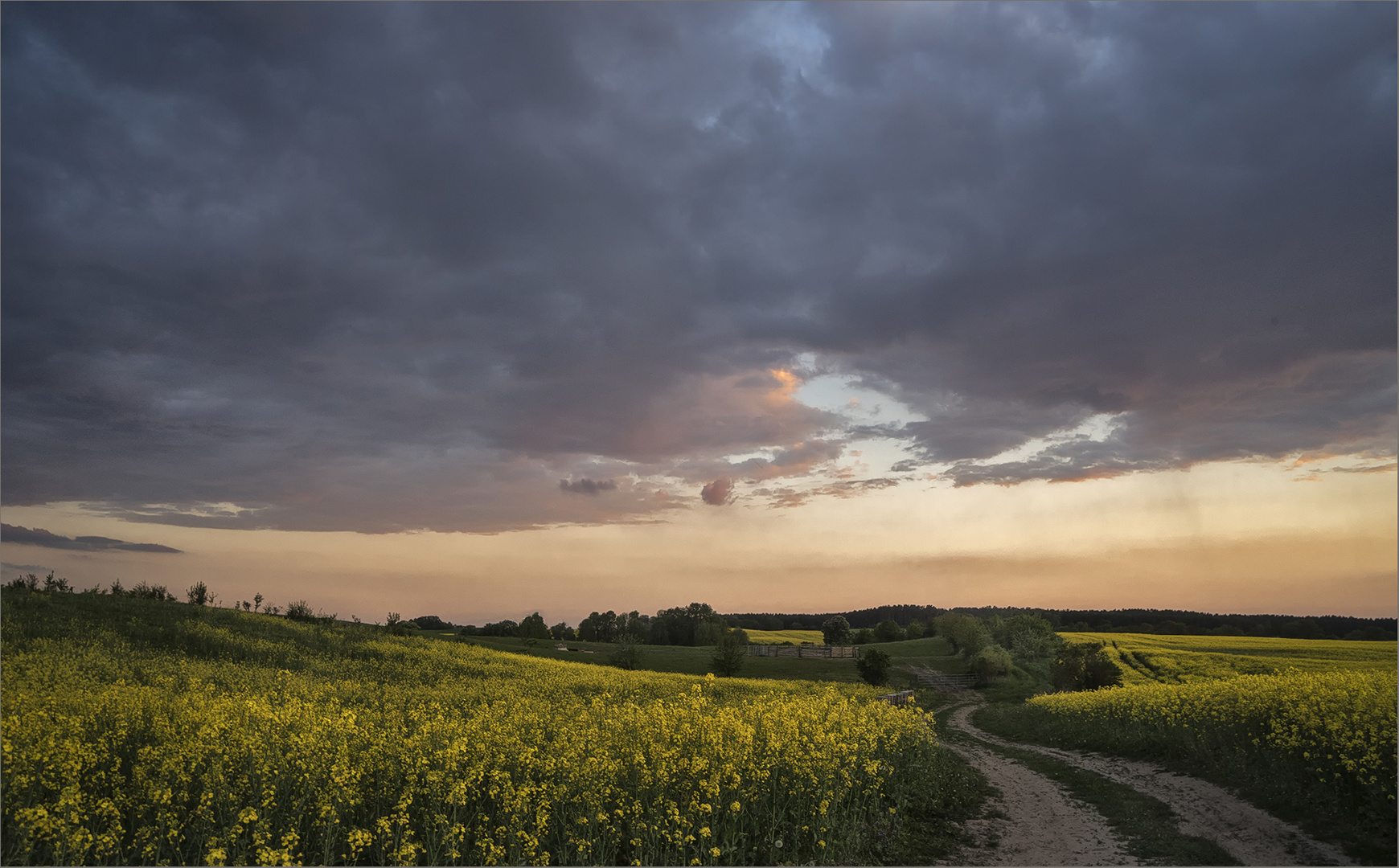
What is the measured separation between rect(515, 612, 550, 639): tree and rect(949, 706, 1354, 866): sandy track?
79.6m

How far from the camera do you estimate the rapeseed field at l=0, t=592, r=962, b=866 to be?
8836 millimetres

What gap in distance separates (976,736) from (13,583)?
42524 mm

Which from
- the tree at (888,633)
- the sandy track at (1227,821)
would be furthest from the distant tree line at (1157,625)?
the sandy track at (1227,821)

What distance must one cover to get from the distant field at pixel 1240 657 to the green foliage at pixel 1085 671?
1030 millimetres

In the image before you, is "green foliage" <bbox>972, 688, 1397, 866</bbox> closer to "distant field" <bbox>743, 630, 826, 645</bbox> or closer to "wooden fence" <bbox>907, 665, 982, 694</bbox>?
"wooden fence" <bbox>907, 665, 982, 694</bbox>

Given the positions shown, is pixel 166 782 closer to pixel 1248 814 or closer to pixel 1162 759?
pixel 1248 814

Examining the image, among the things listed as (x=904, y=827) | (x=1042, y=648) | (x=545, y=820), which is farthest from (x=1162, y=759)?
(x=1042, y=648)

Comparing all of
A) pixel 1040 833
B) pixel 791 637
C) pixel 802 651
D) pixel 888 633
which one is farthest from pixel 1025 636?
pixel 1040 833

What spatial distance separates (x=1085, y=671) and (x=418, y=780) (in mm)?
57657

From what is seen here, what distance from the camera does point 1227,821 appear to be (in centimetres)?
1356

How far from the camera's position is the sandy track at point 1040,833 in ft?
39.4

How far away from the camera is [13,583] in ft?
88.4

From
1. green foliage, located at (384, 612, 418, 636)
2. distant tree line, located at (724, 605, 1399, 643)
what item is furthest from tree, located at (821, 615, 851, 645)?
green foliage, located at (384, 612, 418, 636)

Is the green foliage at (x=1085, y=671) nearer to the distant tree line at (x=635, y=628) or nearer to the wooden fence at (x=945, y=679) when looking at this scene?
the wooden fence at (x=945, y=679)
